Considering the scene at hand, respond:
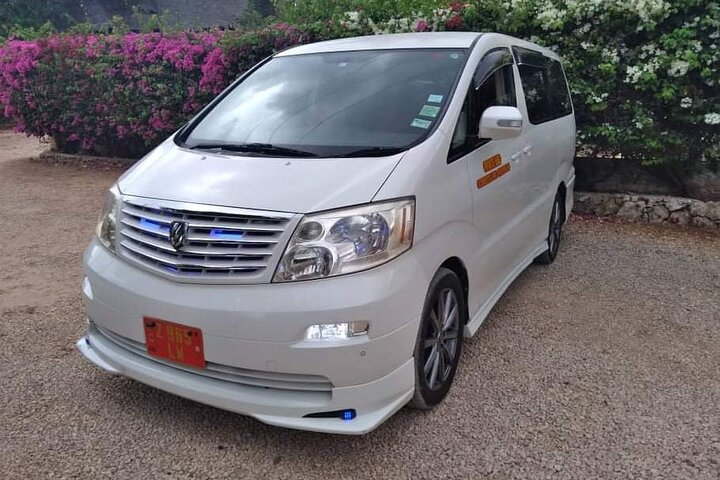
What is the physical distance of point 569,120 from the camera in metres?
5.05

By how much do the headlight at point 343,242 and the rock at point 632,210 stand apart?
4.72 metres

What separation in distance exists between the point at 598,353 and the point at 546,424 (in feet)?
2.85

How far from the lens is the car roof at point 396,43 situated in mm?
3375

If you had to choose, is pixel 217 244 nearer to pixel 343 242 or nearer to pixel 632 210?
pixel 343 242

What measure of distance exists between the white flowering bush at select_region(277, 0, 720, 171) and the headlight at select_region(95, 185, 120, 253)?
457 centimetres

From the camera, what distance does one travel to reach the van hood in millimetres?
2318

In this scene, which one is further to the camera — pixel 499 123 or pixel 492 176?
pixel 492 176

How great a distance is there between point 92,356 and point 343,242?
1.38 m

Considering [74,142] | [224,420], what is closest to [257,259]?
[224,420]

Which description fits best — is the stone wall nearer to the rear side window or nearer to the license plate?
the rear side window

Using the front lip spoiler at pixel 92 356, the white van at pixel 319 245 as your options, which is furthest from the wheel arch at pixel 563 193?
the front lip spoiler at pixel 92 356

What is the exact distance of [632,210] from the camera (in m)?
6.22

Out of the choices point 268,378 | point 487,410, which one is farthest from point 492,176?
point 268,378

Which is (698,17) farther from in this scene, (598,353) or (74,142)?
(74,142)
